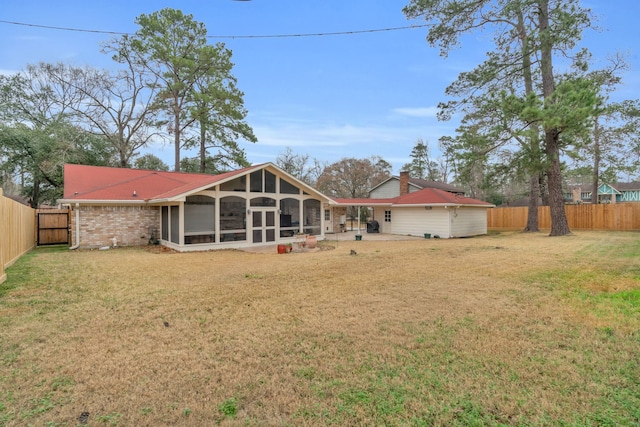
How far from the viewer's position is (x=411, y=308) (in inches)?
183

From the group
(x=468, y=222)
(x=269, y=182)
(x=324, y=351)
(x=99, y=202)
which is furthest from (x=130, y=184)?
(x=468, y=222)

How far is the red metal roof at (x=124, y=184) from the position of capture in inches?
498

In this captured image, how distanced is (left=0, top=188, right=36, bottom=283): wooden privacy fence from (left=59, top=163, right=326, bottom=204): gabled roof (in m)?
1.66

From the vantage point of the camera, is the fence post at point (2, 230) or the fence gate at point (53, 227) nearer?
the fence post at point (2, 230)

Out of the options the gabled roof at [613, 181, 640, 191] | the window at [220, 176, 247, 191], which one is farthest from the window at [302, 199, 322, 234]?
the gabled roof at [613, 181, 640, 191]

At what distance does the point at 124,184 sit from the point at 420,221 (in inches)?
634

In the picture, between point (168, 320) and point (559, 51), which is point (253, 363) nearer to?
point (168, 320)

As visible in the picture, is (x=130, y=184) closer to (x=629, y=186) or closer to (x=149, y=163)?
(x=149, y=163)

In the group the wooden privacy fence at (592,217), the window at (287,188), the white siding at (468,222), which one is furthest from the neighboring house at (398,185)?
A: the window at (287,188)

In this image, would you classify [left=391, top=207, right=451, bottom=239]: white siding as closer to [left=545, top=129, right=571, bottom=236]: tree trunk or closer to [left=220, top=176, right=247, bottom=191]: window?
[left=545, top=129, right=571, bottom=236]: tree trunk

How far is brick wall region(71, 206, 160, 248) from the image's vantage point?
41.7ft

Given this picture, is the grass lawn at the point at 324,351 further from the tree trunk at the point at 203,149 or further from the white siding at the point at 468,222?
the tree trunk at the point at 203,149

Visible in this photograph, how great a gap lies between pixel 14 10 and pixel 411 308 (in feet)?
45.0

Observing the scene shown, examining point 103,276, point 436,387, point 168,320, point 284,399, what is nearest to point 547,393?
point 436,387
